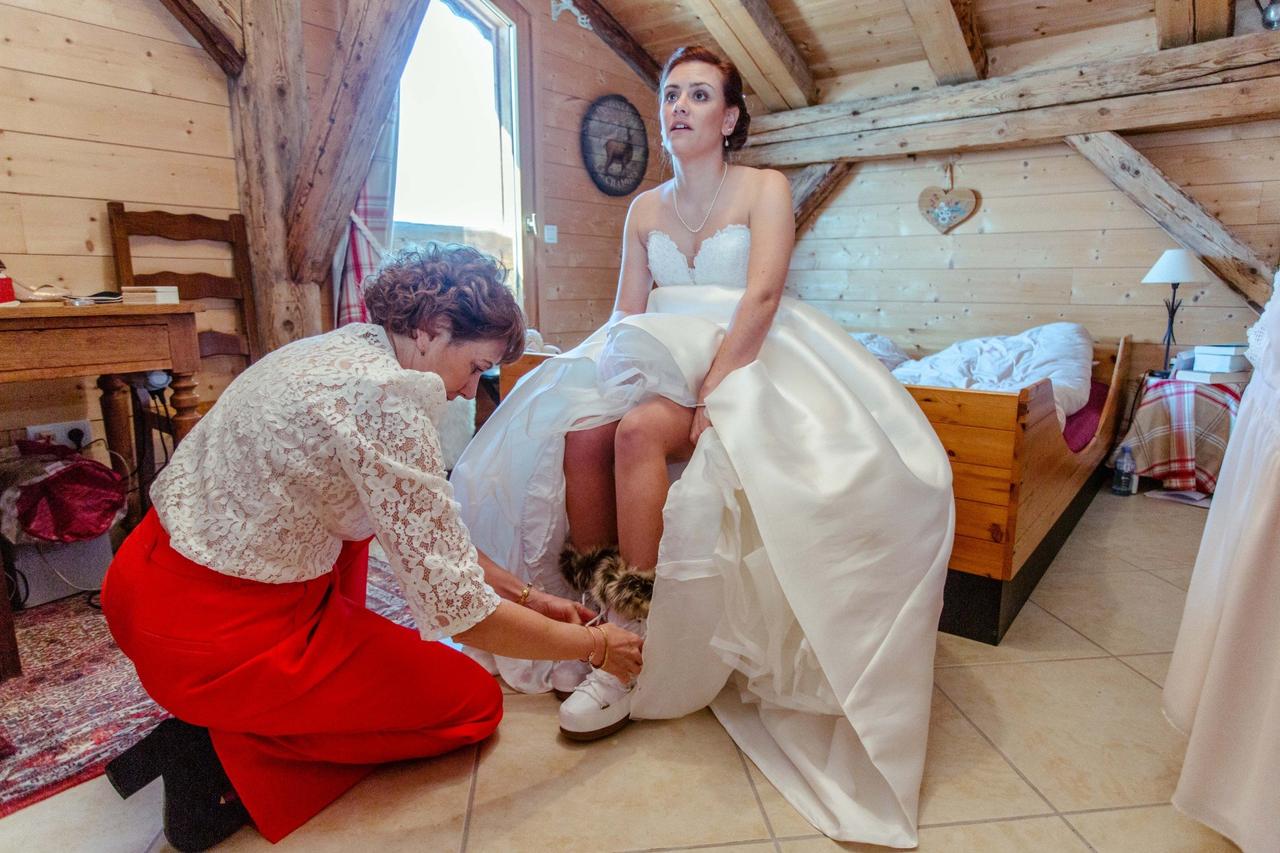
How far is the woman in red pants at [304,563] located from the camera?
952 mm

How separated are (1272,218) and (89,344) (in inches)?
163

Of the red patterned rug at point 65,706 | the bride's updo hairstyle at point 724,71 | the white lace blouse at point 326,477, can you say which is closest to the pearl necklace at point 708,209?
the bride's updo hairstyle at point 724,71

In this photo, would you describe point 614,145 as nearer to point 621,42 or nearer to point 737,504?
point 621,42

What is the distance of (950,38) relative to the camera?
326 cm

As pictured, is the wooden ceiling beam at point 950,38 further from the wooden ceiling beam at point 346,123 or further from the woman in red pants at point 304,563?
the woman in red pants at point 304,563

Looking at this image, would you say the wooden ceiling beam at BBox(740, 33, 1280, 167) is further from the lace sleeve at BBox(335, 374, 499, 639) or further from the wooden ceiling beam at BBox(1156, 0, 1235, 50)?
the lace sleeve at BBox(335, 374, 499, 639)

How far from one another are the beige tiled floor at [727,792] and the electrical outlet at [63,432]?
1367mm

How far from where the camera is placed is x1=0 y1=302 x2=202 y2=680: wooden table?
5.11 feet

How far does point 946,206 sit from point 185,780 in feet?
12.8

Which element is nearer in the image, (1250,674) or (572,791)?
(1250,674)

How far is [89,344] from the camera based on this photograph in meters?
1.69

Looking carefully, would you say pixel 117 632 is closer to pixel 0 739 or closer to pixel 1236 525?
pixel 0 739

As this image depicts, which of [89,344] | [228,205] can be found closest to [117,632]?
[89,344]

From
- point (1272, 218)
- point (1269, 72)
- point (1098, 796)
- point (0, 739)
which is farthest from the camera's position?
point (1272, 218)
